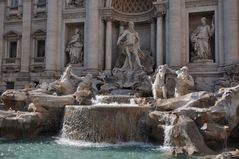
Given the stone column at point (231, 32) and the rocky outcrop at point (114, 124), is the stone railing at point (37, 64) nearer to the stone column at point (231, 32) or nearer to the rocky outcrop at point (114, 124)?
the rocky outcrop at point (114, 124)

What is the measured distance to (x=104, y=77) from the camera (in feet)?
68.8

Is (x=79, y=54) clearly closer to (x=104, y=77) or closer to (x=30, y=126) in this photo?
(x=104, y=77)

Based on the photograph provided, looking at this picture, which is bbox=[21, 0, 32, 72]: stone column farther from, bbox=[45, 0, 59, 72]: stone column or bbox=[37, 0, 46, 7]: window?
bbox=[45, 0, 59, 72]: stone column

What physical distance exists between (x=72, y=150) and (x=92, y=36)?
11.0 meters

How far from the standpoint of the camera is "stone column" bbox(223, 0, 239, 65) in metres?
19.1

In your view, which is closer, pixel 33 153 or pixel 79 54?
pixel 33 153

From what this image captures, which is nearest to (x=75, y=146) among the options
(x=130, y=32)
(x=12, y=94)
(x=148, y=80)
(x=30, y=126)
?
(x=30, y=126)

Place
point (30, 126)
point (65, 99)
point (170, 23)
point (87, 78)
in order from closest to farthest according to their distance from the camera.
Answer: point (30, 126)
point (65, 99)
point (87, 78)
point (170, 23)

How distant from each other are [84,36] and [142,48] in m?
4.14

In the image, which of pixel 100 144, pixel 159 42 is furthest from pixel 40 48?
pixel 100 144

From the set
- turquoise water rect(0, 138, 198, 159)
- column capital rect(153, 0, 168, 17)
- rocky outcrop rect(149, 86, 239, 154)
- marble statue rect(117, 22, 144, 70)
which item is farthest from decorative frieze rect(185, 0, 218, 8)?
turquoise water rect(0, 138, 198, 159)

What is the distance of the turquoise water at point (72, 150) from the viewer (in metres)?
11.5

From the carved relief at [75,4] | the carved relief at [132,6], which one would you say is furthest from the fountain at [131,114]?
the carved relief at [75,4]

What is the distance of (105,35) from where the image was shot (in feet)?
75.2
